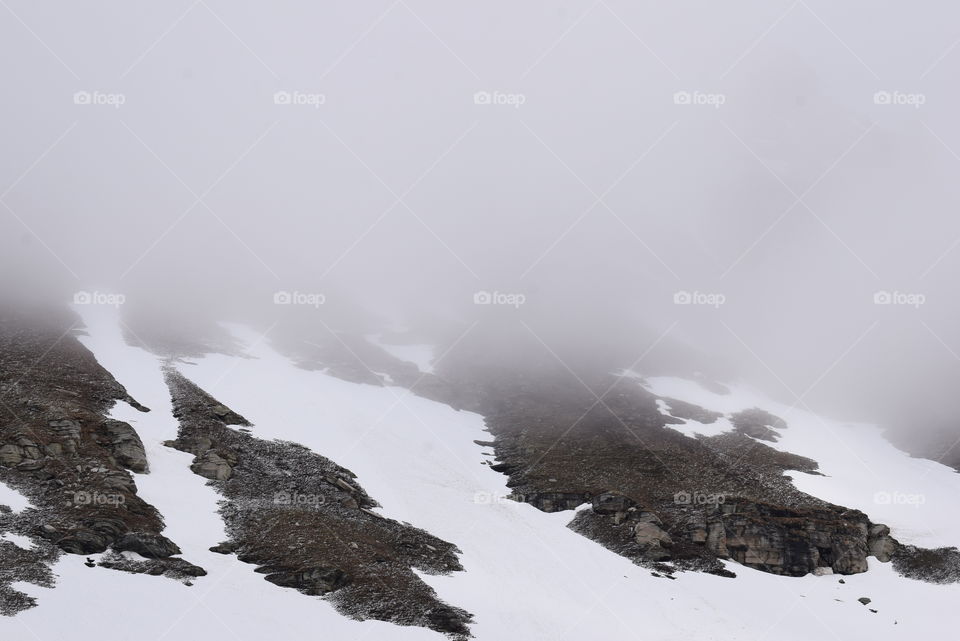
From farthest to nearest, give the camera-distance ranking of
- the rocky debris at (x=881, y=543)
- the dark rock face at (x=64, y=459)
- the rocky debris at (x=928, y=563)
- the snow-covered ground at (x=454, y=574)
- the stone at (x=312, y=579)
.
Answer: the rocky debris at (x=881, y=543) → the rocky debris at (x=928, y=563) → the stone at (x=312, y=579) → the dark rock face at (x=64, y=459) → the snow-covered ground at (x=454, y=574)

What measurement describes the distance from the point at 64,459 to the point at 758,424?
7417cm

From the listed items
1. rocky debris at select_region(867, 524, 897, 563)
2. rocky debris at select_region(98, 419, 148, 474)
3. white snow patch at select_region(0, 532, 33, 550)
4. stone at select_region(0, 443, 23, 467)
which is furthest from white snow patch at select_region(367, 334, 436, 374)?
white snow patch at select_region(0, 532, 33, 550)

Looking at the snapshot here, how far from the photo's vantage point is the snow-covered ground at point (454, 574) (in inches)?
989

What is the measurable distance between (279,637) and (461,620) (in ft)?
30.5

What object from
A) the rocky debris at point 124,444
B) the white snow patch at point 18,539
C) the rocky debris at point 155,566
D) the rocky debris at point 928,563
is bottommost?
the rocky debris at point 155,566

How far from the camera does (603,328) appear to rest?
122750mm

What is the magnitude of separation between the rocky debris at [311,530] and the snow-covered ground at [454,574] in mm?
1067

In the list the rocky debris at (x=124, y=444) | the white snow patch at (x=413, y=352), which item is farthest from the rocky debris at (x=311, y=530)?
the white snow patch at (x=413, y=352)

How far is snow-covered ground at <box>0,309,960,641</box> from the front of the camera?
25.1m

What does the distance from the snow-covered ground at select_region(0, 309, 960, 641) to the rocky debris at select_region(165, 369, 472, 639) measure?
1067mm

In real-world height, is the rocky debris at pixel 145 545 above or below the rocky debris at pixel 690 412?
below

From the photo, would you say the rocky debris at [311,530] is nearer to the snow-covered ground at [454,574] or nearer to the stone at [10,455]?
the snow-covered ground at [454,574]

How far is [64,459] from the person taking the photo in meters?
35.3

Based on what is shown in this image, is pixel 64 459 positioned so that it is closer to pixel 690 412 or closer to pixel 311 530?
pixel 311 530
